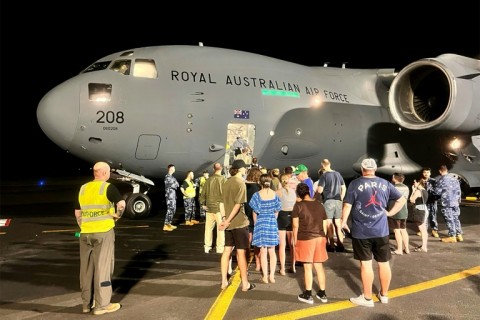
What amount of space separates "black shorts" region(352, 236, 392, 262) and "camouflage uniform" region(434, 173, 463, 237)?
159 inches

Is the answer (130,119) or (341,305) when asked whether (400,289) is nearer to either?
(341,305)

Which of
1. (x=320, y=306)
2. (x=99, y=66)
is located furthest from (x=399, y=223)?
(x=99, y=66)

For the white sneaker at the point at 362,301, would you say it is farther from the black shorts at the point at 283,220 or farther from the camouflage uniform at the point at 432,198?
the camouflage uniform at the point at 432,198

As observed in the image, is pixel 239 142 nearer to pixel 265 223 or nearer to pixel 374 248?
pixel 265 223

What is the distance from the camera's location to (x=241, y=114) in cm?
1038

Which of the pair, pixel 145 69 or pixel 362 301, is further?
pixel 145 69

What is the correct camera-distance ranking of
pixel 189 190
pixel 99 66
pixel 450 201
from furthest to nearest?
pixel 189 190 < pixel 99 66 < pixel 450 201

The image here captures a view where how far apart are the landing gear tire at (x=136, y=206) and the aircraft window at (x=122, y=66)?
10.4ft

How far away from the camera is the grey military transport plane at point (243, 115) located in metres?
9.21

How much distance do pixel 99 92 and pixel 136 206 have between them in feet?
10.2

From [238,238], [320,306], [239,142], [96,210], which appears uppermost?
[239,142]

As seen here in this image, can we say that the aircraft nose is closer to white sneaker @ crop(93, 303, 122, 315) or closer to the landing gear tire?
the landing gear tire

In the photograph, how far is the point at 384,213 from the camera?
4.75 metres

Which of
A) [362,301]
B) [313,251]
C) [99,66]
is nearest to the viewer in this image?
[362,301]
